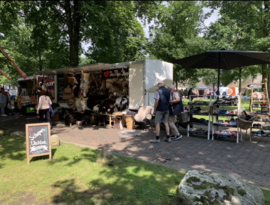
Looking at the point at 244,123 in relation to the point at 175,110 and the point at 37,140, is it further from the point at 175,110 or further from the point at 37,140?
the point at 37,140

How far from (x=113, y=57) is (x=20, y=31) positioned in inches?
355

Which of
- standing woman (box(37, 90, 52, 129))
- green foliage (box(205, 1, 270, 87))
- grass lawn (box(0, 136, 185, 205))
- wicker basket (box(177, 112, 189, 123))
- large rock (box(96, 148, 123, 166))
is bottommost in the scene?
grass lawn (box(0, 136, 185, 205))

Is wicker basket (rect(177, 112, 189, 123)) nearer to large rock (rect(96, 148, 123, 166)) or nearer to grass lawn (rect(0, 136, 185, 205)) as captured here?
grass lawn (rect(0, 136, 185, 205))

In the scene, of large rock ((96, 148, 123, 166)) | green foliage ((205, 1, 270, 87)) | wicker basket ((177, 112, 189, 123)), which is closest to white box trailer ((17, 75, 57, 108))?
wicker basket ((177, 112, 189, 123))

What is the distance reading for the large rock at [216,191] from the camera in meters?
2.70

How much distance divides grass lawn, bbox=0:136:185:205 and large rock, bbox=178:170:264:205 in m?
0.34

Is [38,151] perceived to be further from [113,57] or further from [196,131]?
[113,57]

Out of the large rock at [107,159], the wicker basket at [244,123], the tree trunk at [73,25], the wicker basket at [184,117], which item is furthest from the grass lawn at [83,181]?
the tree trunk at [73,25]

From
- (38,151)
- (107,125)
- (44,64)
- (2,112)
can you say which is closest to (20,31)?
(44,64)

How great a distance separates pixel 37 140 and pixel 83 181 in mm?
1724

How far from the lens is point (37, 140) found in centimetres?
481

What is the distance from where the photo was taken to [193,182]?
3.01 meters

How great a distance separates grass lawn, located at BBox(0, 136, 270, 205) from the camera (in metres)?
3.19

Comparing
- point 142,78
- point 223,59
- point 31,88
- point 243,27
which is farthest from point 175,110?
point 31,88
